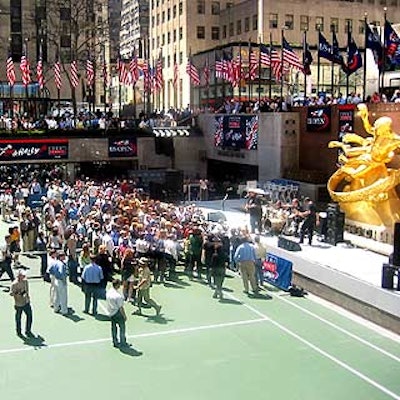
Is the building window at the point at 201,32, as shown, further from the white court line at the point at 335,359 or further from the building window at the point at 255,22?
the white court line at the point at 335,359

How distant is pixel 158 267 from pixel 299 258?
12.4ft

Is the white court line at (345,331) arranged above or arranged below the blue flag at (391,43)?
below

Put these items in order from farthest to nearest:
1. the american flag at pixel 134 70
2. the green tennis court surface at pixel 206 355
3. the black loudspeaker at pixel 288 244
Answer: the american flag at pixel 134 70 < the black loudspeaker at pixel 288 244 < the green tennis court surface at pixel 206 355

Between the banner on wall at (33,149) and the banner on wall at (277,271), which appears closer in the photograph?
the banner on wall at (277,271)

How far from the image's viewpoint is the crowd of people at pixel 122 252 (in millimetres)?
15789

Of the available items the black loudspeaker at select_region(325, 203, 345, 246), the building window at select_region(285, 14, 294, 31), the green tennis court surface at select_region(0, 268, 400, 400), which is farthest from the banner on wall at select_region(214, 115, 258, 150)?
the building window at select_region(285, 14, 294, 31)

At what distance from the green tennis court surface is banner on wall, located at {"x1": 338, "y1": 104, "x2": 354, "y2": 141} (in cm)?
1388

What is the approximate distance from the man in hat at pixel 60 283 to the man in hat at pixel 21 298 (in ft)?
5.09

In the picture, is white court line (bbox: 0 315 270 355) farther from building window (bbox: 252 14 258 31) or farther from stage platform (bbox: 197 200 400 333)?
building window (bbox: 252 14 258 31)

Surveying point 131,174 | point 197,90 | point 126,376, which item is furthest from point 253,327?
point 197,90

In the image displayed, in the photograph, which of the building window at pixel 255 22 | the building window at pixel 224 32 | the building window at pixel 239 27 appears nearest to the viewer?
the building window at pixel 255 22

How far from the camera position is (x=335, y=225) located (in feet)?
69.8

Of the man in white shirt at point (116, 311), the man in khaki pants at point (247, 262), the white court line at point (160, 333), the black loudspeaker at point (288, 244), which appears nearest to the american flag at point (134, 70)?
the black loudspeaker at point (288, 244)

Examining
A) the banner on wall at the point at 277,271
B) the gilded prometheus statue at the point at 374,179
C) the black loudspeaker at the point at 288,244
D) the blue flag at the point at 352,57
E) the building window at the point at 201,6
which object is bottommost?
the banner on wall at the point at 277,271
